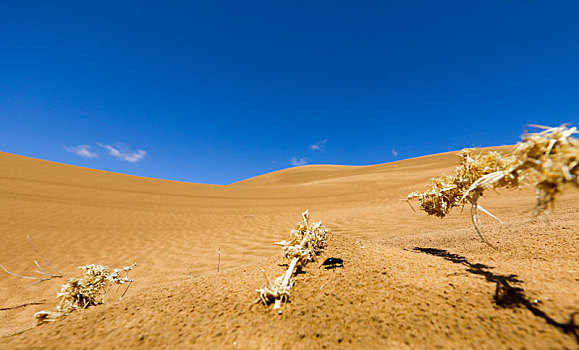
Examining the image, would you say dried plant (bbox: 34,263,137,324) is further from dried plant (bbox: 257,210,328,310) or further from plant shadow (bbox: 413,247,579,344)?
plant shadow (bbox: 413,247,579,344)

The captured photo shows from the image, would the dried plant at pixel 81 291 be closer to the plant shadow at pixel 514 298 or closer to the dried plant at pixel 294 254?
the dried plant at pixel 294 254

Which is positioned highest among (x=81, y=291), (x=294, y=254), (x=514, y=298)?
(x=294, y=254)

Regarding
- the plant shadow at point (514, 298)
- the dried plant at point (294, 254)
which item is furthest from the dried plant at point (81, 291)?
the plant shadow at point (514, 298)

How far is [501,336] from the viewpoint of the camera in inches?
37.7

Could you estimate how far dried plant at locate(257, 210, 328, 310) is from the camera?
4.74 feet

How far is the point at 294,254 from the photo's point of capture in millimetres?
1855

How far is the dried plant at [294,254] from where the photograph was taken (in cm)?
145

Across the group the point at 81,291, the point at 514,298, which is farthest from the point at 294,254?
the point at 81,291

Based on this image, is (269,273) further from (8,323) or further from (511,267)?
(8,323)

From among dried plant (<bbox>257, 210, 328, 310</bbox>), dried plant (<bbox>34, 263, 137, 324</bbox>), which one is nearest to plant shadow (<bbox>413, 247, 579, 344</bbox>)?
dried plant (<bbox>257, 210, 328, 310</bbox>)

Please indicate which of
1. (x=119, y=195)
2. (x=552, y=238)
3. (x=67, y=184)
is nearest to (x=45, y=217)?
(x=119, y=195)

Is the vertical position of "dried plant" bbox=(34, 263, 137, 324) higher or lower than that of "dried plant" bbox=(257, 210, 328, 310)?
lower

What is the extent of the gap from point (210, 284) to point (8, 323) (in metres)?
3.70

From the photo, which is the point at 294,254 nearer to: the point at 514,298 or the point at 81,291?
the point at 514,298
